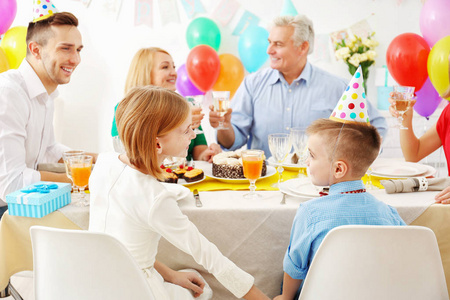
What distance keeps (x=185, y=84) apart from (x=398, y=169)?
8.67ft

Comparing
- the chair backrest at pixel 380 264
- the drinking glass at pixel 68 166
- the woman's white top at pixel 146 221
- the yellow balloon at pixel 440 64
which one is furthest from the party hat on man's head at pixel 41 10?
the yellow balloon at pixel 440 64

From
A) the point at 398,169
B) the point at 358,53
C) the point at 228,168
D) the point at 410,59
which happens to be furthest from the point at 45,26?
the point at 358,53

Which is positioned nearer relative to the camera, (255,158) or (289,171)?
(255,158)

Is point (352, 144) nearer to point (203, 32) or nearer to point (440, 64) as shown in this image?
point (440, 64)

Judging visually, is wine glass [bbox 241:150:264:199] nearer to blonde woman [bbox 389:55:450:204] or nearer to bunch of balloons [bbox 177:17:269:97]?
blonde woman [bbox 389:55:450:204]

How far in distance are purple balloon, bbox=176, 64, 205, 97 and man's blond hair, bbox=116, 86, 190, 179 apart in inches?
114

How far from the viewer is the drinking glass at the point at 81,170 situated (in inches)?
61.5

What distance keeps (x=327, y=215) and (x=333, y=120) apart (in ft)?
1.05

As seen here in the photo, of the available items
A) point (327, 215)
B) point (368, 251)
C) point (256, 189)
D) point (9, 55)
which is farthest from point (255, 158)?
point (9, 55)

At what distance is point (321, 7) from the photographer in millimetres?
4297

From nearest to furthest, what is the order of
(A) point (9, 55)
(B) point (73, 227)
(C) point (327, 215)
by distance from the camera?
1. (C) point (327, 215)
2. (B) point (73, 227)
3. (A) point (9, 55)

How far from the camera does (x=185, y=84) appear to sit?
4184 mm

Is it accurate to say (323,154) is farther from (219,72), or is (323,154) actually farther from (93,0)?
(93,0)

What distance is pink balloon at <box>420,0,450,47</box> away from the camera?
3.27 m
